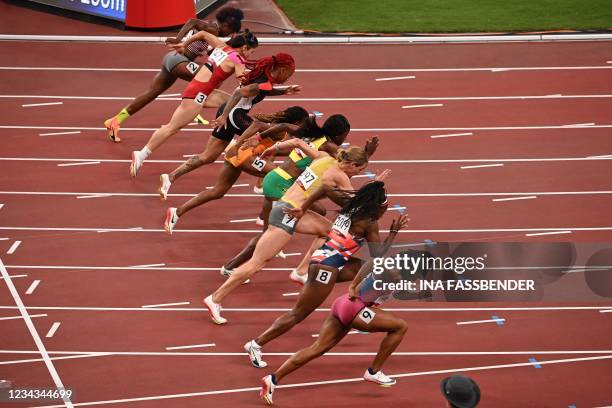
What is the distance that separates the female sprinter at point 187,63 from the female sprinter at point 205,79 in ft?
0.73

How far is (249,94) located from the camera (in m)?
13.1

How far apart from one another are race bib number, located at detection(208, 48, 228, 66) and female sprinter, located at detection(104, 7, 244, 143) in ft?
1.88

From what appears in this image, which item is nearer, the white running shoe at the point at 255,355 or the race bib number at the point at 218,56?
the white running shoe at the point at 255,355

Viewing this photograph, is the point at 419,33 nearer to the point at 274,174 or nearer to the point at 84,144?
the point at 84,144

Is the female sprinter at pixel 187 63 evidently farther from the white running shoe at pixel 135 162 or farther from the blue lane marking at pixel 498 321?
the blue lane marking at pixel 498 321

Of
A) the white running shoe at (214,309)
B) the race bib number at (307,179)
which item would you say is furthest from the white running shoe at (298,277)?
the race bib number at (307,179)

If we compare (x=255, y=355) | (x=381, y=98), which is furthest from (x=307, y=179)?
(x=381, y=98)

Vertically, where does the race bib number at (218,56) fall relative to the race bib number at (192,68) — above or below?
above

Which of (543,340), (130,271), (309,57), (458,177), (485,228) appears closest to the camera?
(543,340)

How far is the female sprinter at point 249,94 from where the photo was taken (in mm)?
13094

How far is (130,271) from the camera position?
12.8 m

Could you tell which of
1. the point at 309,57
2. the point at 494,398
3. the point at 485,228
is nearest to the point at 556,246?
the point at 485,228

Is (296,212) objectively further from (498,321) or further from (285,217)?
(498,321)

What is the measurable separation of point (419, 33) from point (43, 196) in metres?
8.13
